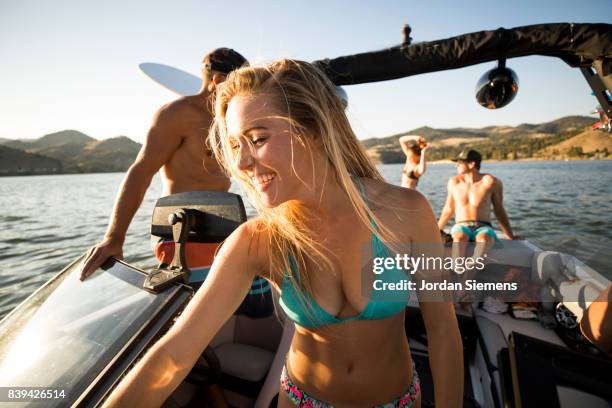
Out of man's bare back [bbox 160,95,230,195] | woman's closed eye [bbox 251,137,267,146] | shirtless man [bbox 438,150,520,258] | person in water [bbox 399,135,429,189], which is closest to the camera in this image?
woman's closed eye [bbox 251,137,267,146]

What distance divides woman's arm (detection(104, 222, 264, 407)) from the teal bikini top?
0.20 metres

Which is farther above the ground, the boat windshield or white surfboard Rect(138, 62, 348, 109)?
white surfboard Rect(138, 62, 348, 109)

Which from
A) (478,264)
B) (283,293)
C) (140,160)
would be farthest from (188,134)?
(478,264)

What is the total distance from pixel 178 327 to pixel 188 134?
186cm

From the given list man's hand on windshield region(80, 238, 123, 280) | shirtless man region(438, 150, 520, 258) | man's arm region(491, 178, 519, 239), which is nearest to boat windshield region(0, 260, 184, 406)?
man's hand on windshield region(80, 238, 123, 280)

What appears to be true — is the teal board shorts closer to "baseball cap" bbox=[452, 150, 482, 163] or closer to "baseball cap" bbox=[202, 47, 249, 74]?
"baseball cap" bbox=[452, 150, 482, 163]

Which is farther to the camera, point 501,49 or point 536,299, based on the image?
point 536,299

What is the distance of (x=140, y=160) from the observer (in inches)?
92.2

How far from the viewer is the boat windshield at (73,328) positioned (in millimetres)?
1020

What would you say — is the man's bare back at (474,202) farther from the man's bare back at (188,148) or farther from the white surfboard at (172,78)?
the white surfboard at (172,78)

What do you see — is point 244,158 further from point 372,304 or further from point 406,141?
point 406,141

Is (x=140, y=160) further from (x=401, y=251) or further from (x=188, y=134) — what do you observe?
(x=401, y=251)

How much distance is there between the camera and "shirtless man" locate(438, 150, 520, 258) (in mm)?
5199

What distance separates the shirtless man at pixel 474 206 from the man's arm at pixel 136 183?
451cm
